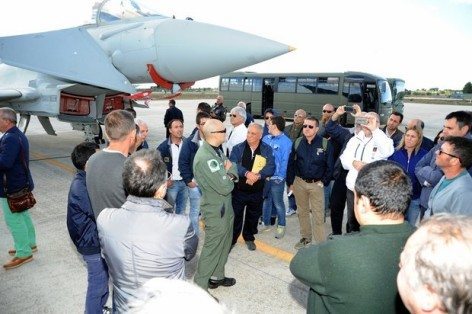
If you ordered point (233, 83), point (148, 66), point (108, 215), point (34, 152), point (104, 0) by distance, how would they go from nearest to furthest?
point (108, 215), point (148, 66), point (104, 0), point (34, 152), point (233, 83)

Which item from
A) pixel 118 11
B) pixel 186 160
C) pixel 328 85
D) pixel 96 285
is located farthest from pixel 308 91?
pixel 96 285

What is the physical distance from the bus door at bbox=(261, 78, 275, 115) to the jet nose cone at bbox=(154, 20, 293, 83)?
50.7ft

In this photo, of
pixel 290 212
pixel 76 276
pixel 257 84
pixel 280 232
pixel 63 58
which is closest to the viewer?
pixel 76 276

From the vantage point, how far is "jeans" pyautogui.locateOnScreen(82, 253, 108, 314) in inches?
104

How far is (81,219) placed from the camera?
2.68 metres

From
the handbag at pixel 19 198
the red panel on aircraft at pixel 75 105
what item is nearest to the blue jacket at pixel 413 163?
the handbag at pixel 19 198

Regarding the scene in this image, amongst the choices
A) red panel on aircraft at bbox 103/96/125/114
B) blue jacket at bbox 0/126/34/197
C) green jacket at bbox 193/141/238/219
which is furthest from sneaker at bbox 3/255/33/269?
red panel on aircraft at bbox 103/96/125/114

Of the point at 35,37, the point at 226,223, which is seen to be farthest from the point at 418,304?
the point at 35,37

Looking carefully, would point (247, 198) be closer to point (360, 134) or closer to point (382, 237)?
point (360, 134)

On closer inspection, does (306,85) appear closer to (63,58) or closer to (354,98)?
(354,98)

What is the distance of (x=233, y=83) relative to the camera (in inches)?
914

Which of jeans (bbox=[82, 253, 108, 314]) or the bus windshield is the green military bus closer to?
the bus windshield

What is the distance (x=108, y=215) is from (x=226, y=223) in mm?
1495

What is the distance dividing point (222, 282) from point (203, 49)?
→ 13.0ft
